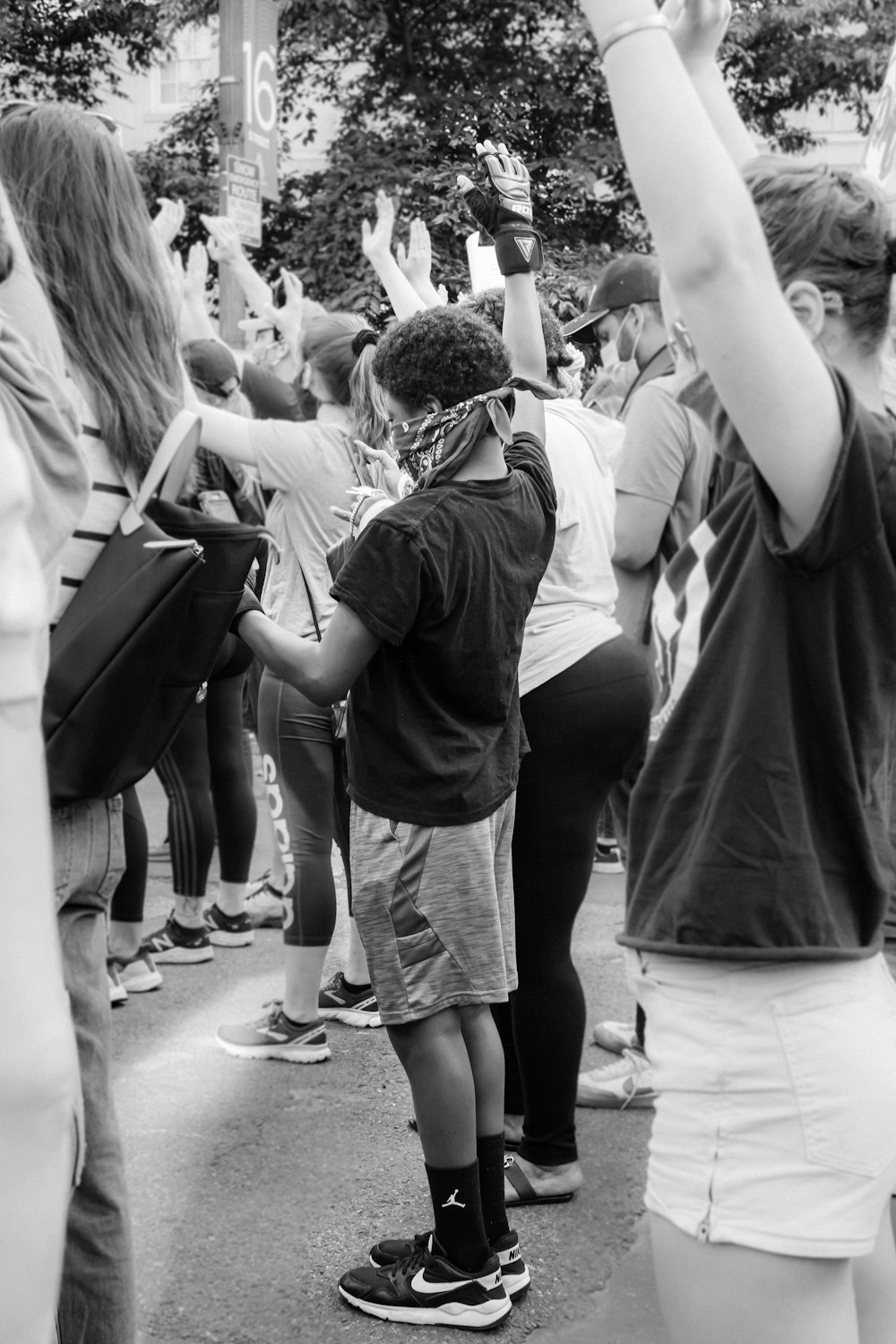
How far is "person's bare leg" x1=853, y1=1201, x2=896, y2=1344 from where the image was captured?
169cm

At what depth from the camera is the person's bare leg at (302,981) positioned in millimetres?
4211

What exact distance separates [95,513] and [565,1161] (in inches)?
86.4

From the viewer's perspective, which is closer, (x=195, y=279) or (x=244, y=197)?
(x=195, y=279)

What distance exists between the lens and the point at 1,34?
1670 centimetres

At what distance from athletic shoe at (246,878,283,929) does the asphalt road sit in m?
0.75

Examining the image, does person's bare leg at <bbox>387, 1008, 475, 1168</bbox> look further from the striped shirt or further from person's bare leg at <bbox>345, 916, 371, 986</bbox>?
person's bare leg at <bbox>345, 916, 371, 986</bbox>

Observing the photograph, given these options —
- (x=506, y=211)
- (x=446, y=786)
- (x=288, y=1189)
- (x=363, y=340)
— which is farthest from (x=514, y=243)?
(x=288, y=1189)

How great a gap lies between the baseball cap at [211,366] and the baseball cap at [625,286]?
1.50m

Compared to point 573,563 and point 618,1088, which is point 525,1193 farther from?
point 573,563

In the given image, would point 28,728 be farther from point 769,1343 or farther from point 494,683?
point 494,683

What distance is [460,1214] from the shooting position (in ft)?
9.32

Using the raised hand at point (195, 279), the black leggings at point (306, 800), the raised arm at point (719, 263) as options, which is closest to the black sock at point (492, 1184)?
the black leggings at point (306, 800)

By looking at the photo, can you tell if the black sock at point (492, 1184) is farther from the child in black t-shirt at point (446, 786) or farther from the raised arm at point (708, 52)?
the raised arm at point (708, 52)

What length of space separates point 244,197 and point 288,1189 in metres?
7.84
